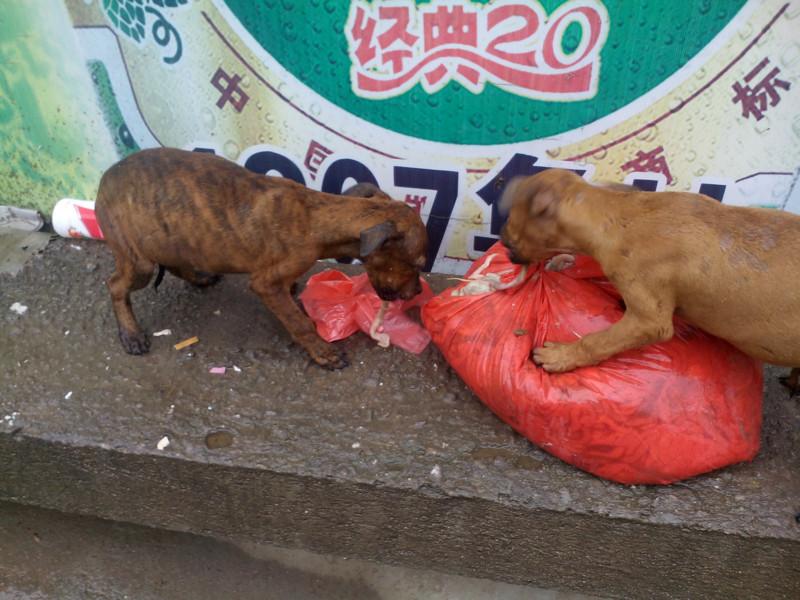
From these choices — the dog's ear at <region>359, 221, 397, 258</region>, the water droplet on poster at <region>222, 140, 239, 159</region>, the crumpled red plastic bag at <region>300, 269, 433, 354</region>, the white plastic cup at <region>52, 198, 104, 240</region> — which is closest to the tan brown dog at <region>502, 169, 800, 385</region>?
the dog's ear at <region>359, 221, 397, 258</region>

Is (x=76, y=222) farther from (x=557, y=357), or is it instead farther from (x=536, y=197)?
(x=557, y=357)

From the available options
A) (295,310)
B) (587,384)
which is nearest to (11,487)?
(295,310)

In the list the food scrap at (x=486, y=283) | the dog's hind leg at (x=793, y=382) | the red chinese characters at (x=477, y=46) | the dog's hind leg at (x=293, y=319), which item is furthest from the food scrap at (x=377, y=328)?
the dog's hind leg at (x=793, y=382)

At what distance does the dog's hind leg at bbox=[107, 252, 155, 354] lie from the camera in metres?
3.16

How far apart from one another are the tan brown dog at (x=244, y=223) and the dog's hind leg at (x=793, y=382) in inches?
73.3

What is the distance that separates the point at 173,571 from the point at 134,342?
52.1 inches

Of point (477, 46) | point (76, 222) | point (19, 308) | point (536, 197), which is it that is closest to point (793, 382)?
point (536, 197)

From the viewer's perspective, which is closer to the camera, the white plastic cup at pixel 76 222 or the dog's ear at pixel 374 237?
the dog's ear at pixel 374 237

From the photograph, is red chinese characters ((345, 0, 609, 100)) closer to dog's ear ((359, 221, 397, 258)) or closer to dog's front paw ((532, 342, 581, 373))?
dog's ear ((359, 221, 397, 258))

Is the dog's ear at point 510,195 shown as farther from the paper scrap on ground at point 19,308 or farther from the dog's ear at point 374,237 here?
the paper scrap on ground at point 19,308

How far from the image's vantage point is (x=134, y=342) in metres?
3.36

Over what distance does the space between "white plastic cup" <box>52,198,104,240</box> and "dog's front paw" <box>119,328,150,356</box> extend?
3.80ft

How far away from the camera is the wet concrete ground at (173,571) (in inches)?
137

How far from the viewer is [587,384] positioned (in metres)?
2.59
